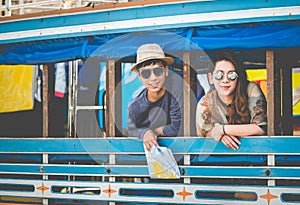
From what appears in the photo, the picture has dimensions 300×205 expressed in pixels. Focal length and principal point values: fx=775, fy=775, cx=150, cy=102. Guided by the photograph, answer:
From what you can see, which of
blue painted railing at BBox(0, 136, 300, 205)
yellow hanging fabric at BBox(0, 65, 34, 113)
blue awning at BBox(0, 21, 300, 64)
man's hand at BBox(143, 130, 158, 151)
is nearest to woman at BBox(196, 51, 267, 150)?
blue painted railing at BBox(0, 136, 300, 205)

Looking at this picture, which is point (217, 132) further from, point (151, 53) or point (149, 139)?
point (151, 53)

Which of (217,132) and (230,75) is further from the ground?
(230,75)

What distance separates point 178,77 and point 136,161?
118 cm

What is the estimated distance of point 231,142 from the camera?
357 inches

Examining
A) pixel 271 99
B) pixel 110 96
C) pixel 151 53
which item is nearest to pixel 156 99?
pixel 151 53

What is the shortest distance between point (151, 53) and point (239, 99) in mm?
1259

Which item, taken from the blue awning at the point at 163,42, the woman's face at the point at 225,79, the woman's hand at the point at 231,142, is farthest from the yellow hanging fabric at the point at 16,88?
the woman's hand at the point at 231,142

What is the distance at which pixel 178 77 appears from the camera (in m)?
9.60

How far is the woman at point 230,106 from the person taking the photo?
9.04m

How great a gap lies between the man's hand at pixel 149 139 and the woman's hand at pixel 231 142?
924 mm

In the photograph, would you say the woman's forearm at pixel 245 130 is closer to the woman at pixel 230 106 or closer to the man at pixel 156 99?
the woman at pixel 230 106

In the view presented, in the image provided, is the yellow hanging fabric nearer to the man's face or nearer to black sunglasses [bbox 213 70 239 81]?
the man's face

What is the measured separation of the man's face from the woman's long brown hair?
82 centimetres

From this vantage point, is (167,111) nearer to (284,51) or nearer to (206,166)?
(206,166)
